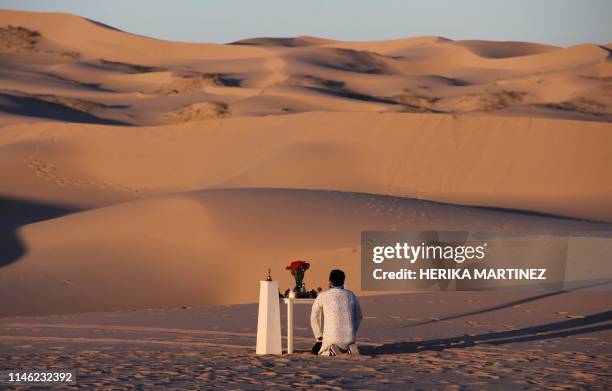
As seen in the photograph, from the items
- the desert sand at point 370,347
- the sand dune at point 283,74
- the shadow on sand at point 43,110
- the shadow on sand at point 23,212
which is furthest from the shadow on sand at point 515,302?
the shadow on sand at point 43,110

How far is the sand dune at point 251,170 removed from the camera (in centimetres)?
2328

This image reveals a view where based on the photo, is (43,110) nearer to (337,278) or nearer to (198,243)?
(198,243)

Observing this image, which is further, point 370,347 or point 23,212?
point 23,212

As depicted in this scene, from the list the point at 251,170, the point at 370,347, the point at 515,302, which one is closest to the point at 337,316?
the point at 370,347

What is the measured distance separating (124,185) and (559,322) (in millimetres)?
28057

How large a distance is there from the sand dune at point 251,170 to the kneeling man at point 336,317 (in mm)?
9658

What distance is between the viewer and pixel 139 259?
23.7m

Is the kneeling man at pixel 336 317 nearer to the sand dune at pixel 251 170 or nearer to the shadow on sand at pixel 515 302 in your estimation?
the shadow on sand at pixel 515 302

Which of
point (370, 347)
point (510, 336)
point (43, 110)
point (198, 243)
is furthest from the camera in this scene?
point (43, 110)

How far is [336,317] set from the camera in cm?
1130

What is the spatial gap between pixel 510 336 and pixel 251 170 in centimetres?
2663

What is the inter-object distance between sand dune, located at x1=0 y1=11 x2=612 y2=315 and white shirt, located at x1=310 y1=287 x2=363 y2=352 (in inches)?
381

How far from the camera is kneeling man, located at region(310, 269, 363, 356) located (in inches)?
446

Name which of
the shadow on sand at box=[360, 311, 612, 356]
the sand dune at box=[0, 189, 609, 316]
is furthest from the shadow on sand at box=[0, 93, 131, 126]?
the shadow on sand at box=[360, 311, 612, 356]
